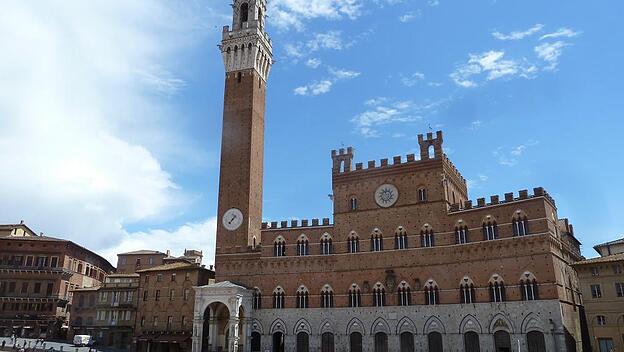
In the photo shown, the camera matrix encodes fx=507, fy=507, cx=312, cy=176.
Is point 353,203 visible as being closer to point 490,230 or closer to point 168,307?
point 490,230

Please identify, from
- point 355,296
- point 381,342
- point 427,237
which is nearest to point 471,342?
point 381,342

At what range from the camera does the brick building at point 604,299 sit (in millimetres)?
41594

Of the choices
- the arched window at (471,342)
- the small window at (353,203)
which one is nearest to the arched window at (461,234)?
the arched window at (471,342)

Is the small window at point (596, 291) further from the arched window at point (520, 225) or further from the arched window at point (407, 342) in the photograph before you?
the arched window at point (407, 342)

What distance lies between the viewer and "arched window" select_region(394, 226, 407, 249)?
47719 millimetres

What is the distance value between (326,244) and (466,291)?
47.7ft

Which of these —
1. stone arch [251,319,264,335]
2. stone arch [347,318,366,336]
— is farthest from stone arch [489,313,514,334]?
stone arch [251,319,264,335]

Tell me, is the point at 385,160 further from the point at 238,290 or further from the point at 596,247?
the point at 596,247

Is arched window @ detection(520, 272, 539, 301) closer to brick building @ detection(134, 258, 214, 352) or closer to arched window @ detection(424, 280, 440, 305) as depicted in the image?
arched window @ detection(424, 280, 440, 305)

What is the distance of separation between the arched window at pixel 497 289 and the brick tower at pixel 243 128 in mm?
24787

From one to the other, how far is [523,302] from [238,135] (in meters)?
34.5

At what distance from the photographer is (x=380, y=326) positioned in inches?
1828

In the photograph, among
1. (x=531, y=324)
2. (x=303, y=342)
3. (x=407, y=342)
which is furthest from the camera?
(x=303, y=342)

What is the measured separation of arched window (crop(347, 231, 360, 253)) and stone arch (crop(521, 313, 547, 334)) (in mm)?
16281
